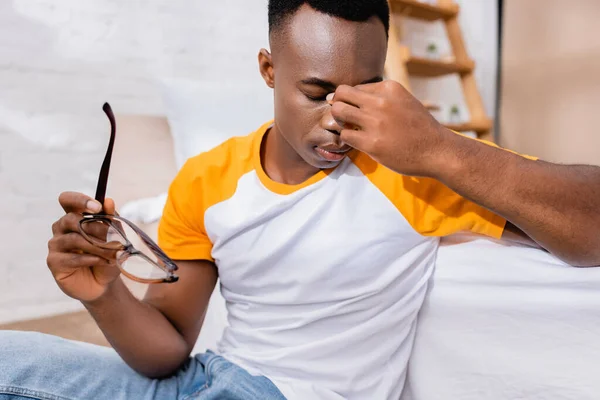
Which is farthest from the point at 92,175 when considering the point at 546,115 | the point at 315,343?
the point at 546,115

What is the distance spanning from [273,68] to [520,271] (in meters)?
0.47

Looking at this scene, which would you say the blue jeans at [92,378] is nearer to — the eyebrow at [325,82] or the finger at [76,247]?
the finger at [76,247]

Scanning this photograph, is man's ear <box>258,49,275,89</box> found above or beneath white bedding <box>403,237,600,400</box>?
above

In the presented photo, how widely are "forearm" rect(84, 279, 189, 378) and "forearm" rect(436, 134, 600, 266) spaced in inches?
18.3

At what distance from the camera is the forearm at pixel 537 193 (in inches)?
24.3

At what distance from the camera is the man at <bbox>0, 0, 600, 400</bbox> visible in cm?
64

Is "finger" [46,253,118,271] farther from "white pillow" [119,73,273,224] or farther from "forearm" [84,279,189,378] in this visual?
"white pillow" [119,73,273,224]

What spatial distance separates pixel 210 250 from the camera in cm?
87

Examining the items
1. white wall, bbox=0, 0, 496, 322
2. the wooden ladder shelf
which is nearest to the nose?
white wall, bbox=0, 0, 496, 322

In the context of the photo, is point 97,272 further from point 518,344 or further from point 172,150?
point 172,150

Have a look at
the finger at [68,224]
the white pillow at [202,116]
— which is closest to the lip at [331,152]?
the finger at [68,224]

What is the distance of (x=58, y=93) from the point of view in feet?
5.92

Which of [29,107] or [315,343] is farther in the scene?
[29,107]

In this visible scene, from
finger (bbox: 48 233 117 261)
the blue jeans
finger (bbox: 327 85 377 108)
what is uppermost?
finger (bbox: 327 85 377 108)
